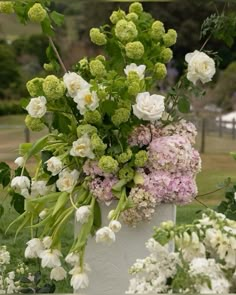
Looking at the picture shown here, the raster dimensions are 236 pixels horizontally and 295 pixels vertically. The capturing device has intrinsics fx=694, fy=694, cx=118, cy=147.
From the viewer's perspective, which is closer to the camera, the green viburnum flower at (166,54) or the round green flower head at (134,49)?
the round green flower head at (134,49)

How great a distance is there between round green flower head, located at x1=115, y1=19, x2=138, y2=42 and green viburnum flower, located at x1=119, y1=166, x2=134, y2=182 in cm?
27

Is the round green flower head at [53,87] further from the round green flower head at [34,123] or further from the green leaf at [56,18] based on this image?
the green leaf at [56,18]

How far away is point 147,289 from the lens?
2.85 ft

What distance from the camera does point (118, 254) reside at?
146cm

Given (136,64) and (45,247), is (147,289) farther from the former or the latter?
(136,64)

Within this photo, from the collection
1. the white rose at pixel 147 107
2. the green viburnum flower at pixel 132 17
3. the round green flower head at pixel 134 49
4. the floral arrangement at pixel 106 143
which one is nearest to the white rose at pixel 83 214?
the floral arrangement at pixel 106 143

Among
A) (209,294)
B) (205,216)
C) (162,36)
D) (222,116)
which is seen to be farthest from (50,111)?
(222,116)

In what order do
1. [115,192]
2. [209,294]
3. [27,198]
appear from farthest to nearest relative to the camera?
[27,198] < [115,192] < [209,294]

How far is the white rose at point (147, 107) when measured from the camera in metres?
1.37

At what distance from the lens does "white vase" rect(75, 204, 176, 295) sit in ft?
4.75

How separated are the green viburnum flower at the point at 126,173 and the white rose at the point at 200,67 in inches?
9.9

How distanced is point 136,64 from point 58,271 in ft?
1.53

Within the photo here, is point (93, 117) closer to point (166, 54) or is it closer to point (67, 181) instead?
point (67, 181)

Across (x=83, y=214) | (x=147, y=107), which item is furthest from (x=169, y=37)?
(x=83, y=214)
